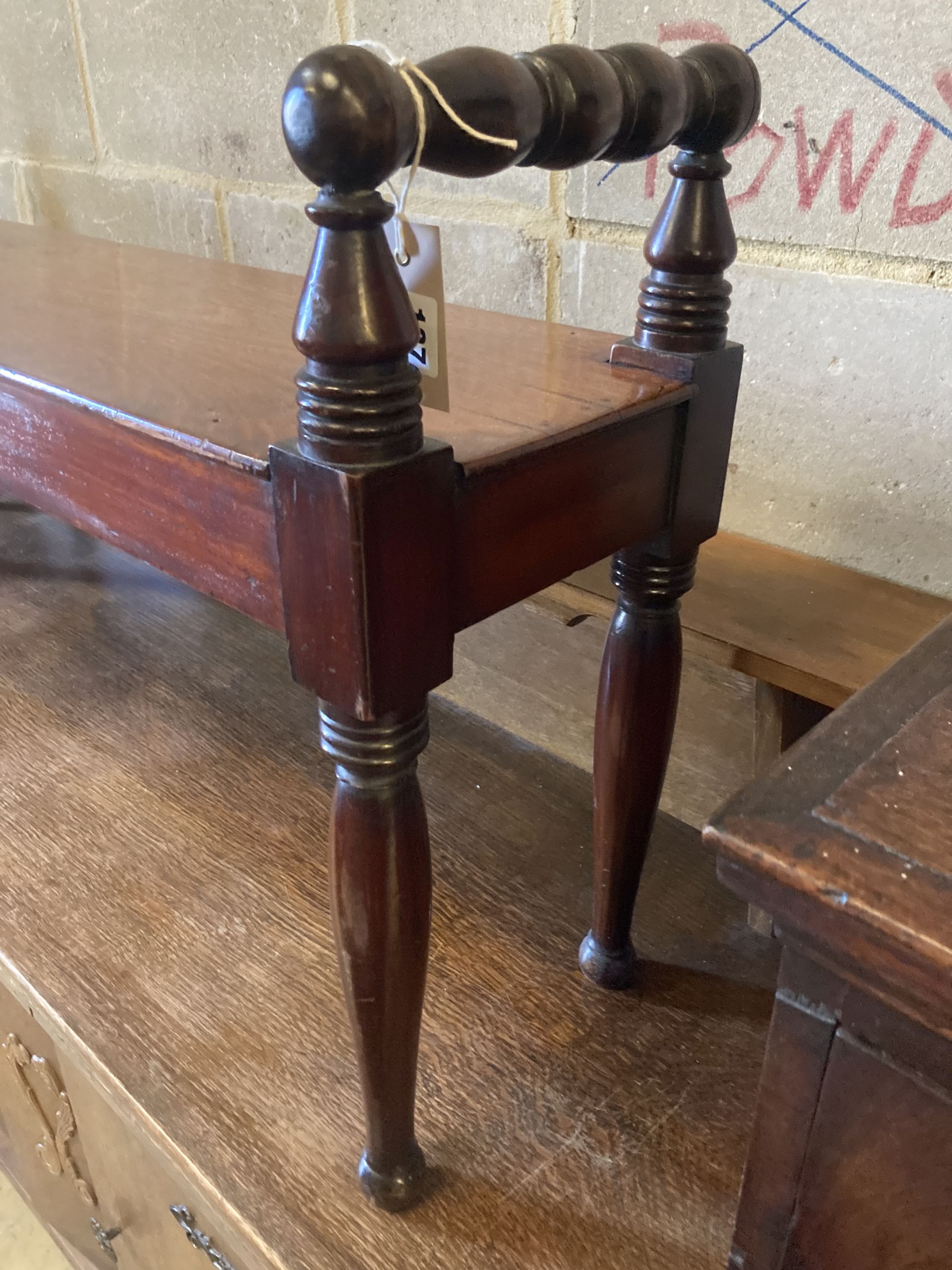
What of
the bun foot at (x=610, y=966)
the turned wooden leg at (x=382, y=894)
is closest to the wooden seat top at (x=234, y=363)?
the turned wooden leg at (x=382, y=894)

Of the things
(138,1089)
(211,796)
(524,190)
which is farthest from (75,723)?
(524,190)

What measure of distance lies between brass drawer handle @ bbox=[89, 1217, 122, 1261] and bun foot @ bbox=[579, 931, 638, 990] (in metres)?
0.45

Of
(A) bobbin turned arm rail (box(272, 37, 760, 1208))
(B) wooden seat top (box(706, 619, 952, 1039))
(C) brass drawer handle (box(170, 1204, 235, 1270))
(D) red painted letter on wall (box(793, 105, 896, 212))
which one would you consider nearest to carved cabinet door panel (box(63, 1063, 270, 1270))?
(C) brass drawer handle (box(170, 1204, 235, 1270))

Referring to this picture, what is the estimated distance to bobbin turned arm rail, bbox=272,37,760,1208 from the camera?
1.19 feet

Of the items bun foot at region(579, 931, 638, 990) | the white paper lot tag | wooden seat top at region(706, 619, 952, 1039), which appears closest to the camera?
wooden seat top at region(706, 619, 952, 1039)

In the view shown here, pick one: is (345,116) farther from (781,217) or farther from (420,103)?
(781,217)

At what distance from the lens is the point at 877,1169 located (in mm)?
329

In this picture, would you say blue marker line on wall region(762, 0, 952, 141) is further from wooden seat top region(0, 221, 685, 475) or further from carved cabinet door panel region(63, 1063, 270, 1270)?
carved cabinet door panel region(63, 1063, 270, 1270)

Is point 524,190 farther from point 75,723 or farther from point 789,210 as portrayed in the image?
point 75,723

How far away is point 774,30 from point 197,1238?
910mm

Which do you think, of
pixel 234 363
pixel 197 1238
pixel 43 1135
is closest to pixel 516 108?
pixel 234 363

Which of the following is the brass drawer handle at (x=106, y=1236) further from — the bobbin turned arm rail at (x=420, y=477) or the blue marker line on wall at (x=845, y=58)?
the blue marker line on wall at (x=845, y=58)

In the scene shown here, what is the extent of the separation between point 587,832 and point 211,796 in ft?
1.15

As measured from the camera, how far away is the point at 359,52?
0.34 meters
